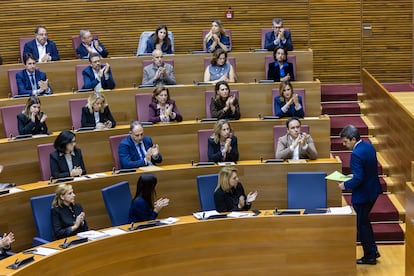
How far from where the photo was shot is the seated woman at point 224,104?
18.1 ft

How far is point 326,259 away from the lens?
4469mm

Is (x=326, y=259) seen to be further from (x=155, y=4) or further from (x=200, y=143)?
(x=155, y=4)

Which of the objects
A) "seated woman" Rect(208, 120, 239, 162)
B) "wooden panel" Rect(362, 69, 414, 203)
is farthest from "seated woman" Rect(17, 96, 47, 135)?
"wooden panel" Rect(362, 69, 414, 203)

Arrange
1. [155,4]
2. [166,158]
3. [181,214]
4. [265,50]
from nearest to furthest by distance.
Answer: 1. [181,214]
2. [166,158]
3. [265,50]
4. [155,4]

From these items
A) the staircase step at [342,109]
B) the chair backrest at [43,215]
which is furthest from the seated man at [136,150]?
the staircase step at [342,109]

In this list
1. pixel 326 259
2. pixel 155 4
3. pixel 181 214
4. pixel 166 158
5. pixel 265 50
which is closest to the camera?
pixel 326 259

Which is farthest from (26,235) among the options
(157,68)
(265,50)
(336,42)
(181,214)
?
(336,42)

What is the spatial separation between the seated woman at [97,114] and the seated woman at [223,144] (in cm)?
72

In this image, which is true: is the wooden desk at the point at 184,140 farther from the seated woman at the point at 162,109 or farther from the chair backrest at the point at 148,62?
the chair backrest at the point at 148,62

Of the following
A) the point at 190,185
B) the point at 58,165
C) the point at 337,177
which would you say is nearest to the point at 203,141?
the point at 190,185

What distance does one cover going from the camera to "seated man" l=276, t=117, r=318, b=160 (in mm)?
5098

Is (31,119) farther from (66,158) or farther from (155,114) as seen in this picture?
(155,114)

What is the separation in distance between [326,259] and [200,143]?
1.23 m

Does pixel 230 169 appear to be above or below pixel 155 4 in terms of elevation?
below
